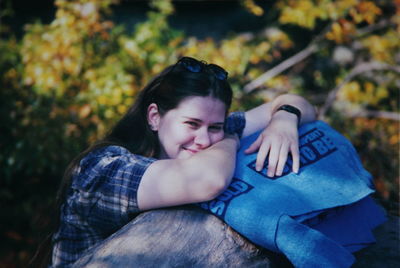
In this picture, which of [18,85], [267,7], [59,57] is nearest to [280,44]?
[267,7]

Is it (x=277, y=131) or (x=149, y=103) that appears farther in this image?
(x=149, y=103)

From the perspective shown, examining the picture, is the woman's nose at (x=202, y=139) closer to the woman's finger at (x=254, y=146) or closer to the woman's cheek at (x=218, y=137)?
the woman's cheek at (x=218, y=137)

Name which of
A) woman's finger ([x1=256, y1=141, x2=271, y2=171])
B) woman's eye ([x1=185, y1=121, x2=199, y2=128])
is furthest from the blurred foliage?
woman's eye ([x1=185, y1=121, x2=199, y2=128])

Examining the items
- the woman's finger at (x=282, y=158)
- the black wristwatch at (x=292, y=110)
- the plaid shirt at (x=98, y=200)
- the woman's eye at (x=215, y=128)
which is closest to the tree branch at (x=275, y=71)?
the black wristwatch at (x=292, y=110)

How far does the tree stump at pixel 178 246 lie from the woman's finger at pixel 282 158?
0.34 metres

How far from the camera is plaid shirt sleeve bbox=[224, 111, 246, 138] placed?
7.31 feet

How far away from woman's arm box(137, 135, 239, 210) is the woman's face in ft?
0.86

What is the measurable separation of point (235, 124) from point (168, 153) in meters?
0.50

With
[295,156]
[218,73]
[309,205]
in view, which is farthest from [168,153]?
[309,205]

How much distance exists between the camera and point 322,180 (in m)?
1.70

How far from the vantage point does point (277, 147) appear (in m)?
1.72

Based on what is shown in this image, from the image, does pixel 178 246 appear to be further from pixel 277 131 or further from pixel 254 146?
pixel 277 131

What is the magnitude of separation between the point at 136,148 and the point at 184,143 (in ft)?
0.98

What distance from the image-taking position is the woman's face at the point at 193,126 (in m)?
1.87
